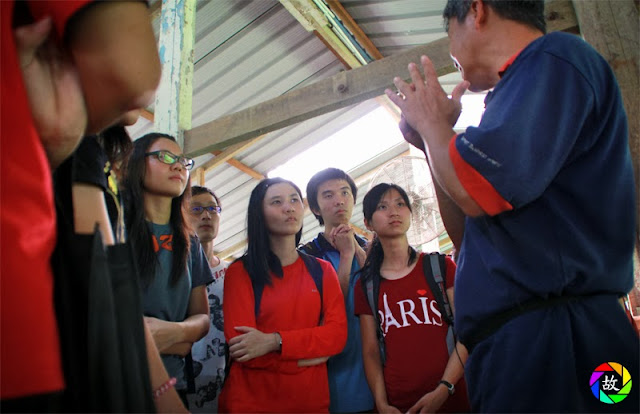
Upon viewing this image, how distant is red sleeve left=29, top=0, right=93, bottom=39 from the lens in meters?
0.62

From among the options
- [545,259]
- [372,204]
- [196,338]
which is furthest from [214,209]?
[545,259]

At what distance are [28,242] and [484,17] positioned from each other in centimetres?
124

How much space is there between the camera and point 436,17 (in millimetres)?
5188

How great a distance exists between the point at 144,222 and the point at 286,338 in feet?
2.53

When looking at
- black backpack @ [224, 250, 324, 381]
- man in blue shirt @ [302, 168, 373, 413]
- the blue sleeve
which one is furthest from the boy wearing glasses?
the blue sleeve

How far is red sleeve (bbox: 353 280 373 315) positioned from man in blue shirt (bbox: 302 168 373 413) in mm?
134

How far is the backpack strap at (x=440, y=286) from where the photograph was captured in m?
2.12

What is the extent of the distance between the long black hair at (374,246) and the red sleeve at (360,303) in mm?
78

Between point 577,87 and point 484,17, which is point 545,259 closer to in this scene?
point 577,87

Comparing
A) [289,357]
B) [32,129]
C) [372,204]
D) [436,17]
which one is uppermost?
[436,17]

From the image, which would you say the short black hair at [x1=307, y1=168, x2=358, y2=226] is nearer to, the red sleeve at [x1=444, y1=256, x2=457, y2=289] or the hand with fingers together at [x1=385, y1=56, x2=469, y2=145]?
the red sleeve at [x1=444, y1=256, x2=457, y2=289]

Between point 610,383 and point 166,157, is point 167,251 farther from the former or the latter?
point 610,383

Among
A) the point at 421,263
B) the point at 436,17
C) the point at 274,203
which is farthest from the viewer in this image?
the point at 436,17

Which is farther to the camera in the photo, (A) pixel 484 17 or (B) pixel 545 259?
(A) pixel 484 17
